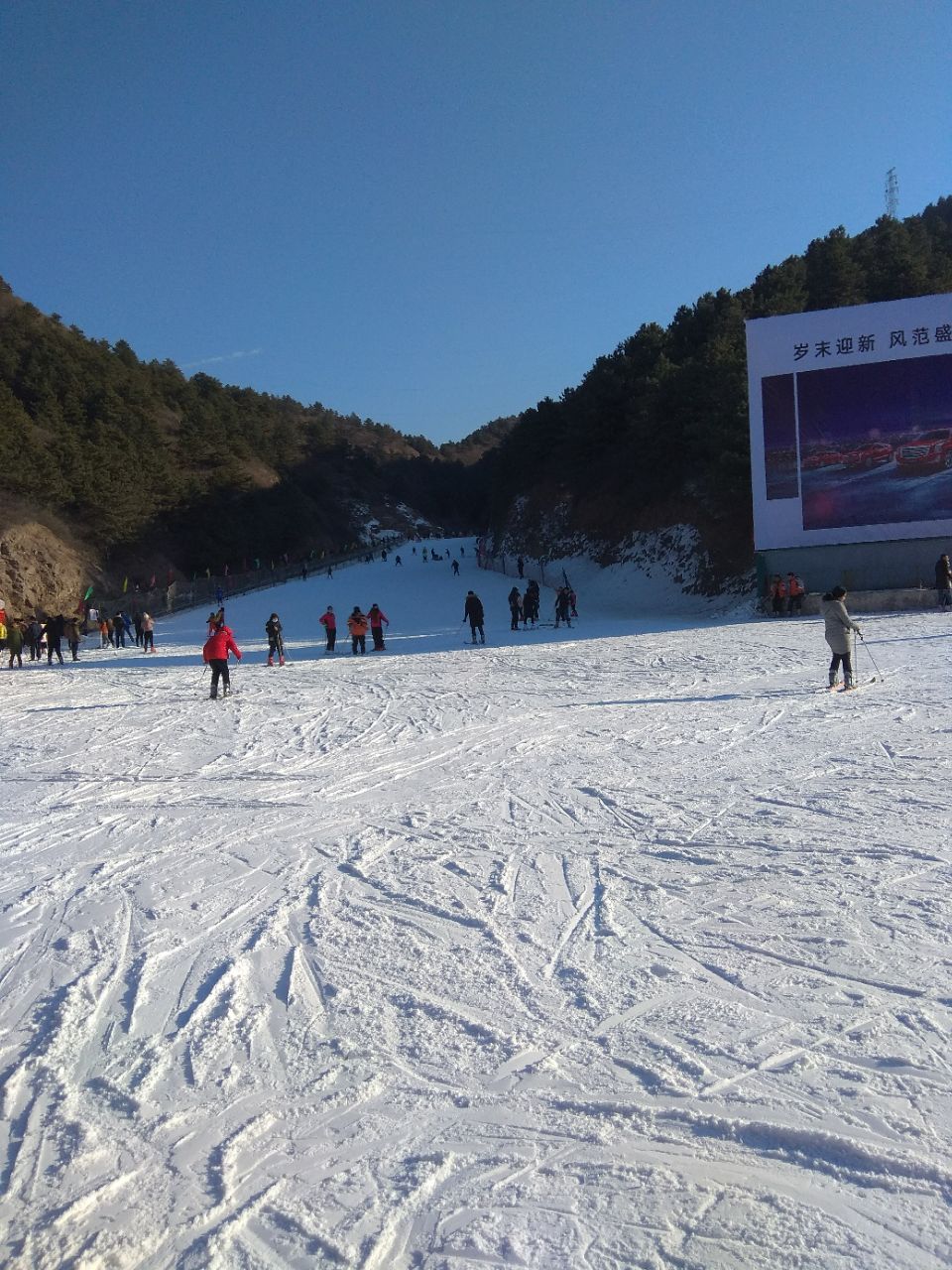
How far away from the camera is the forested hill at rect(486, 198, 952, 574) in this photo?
33.6 meters

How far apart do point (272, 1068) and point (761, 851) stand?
3.55m

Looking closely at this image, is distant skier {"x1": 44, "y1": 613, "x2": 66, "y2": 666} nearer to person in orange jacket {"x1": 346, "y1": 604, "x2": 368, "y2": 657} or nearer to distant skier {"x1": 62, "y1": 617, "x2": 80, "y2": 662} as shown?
distant skier {"x1": 62, "y1": 617, "x2": 80, "y2": 662}

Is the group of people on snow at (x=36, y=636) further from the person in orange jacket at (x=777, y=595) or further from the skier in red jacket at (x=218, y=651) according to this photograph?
the person in orange jacket at (x=777, y=595)

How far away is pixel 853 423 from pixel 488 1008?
24140 millimetres

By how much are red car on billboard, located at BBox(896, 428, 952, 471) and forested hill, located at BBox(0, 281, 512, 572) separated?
41685 mm

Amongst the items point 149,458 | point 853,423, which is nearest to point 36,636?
point 853,423

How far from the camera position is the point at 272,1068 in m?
3.45

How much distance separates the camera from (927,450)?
77.5 ft

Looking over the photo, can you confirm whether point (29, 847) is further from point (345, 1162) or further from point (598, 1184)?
point (598, 1184)

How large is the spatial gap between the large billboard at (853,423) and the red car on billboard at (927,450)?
0.03 m

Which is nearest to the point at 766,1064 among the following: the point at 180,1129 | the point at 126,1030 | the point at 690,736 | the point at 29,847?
the point at 180,1129

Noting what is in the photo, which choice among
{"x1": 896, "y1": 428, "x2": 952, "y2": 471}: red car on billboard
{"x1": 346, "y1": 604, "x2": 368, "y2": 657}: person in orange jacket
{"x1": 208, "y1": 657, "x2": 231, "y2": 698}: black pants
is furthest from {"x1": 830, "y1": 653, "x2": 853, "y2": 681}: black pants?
{"x1": 896, "y1": 428, "x2": 952, "y2": 471}: red car on billboard

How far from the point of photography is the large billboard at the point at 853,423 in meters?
23.6

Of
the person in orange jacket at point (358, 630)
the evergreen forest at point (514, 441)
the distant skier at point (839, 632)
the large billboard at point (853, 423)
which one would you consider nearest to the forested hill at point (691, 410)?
the evergreen forest at point (514, 441)
